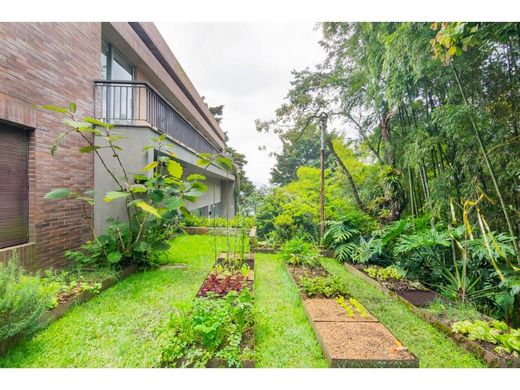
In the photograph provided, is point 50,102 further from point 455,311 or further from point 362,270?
point 455,311

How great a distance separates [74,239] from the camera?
3.69 m

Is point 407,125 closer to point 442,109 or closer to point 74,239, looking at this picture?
point 442,109

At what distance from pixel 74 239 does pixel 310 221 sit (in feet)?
14.8

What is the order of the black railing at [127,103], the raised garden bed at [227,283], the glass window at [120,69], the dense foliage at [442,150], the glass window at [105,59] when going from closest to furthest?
the raised garden bed at [227,283], the dense foliage at [442,150], the black railing at [127,103], the glass window at [105,59], the glass window at [120,69]

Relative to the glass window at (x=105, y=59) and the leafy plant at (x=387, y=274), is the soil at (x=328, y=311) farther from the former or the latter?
the glass window at (x=105, y=59)

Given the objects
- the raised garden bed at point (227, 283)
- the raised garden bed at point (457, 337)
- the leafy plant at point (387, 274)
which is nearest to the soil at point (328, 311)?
the raised garden bed at point (457, 337)

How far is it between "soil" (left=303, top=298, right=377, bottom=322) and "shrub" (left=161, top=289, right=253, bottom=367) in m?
0.63

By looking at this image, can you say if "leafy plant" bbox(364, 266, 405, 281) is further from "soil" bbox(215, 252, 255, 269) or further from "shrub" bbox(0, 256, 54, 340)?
"shrub" bbox(0, 256, 54, 340)

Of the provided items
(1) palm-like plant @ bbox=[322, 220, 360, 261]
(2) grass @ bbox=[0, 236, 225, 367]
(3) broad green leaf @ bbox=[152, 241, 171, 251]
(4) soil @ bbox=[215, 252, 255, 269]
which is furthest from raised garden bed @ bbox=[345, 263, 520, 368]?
(3) broad green leaf @ bbox=[152, 241, 171, 251]

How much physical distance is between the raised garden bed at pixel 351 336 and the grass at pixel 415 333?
0.20m

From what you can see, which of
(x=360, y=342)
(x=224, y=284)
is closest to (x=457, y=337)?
(x=360, y=342)

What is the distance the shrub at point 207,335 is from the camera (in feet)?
5.10

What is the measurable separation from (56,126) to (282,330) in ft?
12.0
